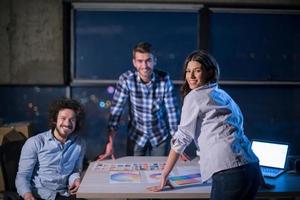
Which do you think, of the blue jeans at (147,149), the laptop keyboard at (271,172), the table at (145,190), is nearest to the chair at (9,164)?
the table at (145,190)

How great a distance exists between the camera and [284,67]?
448cm

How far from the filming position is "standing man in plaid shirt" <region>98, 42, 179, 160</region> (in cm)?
335

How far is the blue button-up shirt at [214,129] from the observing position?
6.63 ft

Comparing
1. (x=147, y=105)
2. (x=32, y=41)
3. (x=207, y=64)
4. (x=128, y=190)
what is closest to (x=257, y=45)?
(x=147, y=105)

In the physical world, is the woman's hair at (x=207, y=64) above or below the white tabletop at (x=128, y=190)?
above

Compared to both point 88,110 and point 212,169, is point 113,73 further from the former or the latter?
point 212,169

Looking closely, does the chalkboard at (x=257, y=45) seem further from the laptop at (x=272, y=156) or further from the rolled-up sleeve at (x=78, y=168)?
the rolled-up sleeve at (x=78, y=168)

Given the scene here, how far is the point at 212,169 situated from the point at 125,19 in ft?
8.74

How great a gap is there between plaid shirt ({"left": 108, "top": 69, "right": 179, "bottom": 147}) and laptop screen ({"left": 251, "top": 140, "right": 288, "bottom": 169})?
778 millimetres

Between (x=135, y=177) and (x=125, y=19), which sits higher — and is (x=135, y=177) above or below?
below

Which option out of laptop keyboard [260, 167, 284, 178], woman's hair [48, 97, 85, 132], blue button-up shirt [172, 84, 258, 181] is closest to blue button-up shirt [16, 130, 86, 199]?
woman's hair [48, 97, 85, 132]

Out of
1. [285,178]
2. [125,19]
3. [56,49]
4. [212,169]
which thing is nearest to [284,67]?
[125,19]

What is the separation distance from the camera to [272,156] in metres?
2.81

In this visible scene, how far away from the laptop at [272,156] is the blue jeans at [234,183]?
2.30ft
